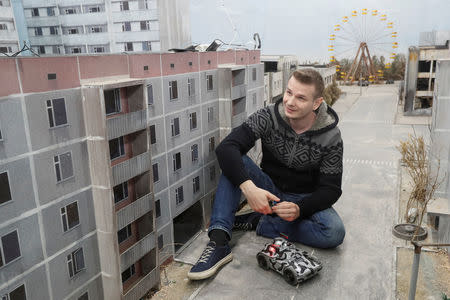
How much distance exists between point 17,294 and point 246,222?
622cm

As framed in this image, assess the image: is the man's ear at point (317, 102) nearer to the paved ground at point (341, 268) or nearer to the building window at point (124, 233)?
the paved ground at point (341, 268)

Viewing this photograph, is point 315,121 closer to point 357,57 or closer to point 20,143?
point 20,143

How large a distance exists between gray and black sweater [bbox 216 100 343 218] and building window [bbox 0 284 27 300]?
652cm

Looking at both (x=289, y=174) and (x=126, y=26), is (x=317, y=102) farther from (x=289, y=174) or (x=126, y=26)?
(x=126, y=26)

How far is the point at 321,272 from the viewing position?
24.6 feet

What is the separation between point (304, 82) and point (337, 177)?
1.95 meters

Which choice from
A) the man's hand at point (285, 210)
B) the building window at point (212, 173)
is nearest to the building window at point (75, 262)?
the man's hand at point (285, 210)

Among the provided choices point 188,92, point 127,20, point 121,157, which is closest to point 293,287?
point 121,157

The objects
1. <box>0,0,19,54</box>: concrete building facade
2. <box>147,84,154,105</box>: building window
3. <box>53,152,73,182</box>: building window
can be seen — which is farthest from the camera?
<box>0,0,19,54</box>: concrete building facade

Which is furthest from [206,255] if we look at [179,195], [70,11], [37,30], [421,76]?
[421,76]

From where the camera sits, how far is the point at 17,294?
10133 millimetres

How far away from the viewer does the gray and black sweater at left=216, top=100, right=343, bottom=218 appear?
24.9 ft

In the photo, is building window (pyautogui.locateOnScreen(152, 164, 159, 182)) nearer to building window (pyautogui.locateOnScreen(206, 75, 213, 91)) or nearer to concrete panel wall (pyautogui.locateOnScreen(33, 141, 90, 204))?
concrete panel wall (pyautogui.locateOnScreen(33, 141, 90, 204))

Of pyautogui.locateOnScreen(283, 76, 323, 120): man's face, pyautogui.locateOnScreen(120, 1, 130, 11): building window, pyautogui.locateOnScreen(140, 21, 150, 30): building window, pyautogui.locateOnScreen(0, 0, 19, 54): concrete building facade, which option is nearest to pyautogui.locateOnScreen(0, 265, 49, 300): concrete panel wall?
pyautogui.locateOnScreen(283, 76, 323, 120): man's face
